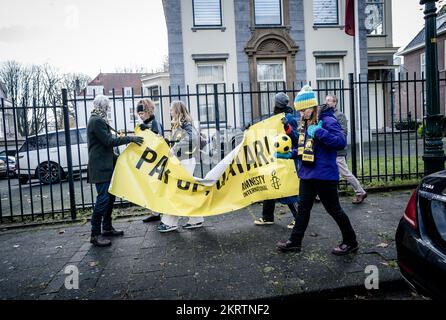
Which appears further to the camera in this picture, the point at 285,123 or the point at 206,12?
the point at 206,12

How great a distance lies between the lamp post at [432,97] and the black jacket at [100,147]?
433 cm

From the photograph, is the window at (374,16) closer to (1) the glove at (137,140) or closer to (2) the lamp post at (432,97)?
(2) the lamp post at (432,97)

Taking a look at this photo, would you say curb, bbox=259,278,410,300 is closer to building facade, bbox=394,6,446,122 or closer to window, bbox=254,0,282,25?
window, bbox=254,0,282,25

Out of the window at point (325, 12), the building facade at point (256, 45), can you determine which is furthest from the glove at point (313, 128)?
the window at point (325, 12)

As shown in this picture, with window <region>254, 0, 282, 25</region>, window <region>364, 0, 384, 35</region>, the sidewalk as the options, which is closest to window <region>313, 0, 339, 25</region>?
window <region>254, 0, 282, 25</region>

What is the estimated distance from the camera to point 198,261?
166 inches

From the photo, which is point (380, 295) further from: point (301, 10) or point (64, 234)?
point (301, 10)

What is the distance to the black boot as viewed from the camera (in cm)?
493

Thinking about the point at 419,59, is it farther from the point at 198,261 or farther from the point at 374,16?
the point at 198,261

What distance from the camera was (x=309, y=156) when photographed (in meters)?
4.04

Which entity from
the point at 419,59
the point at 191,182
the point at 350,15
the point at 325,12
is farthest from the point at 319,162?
the point at 419,59

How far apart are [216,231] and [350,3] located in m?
9.84

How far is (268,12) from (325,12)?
2884 mm
